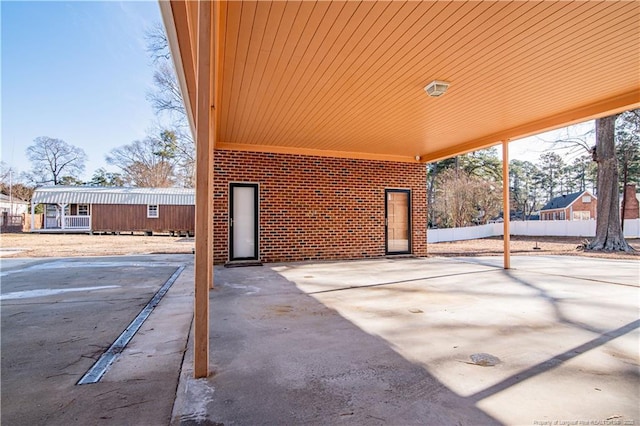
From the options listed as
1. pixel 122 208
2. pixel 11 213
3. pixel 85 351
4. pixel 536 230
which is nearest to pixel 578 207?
pixel 536 230

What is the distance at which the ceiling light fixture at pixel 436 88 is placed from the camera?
163 inches

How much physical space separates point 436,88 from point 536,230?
19205 mm

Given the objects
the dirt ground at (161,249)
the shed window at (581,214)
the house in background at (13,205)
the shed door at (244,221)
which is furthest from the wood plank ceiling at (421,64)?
the house in background at (13,205)

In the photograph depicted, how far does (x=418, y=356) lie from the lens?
2373 millimetres

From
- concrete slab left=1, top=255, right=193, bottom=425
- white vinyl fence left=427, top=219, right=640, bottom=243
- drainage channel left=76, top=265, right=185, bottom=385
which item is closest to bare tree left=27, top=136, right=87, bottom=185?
concrete slab left=1, top=255, right=193, bottom=425

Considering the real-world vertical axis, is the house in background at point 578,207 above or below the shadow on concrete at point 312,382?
above

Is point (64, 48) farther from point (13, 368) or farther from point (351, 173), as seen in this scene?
point (13, 368)

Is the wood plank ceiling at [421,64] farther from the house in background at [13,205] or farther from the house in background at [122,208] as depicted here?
the house in background at [13,205]

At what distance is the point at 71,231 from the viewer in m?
20.7

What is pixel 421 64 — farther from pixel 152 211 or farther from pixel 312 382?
pixel 152 211

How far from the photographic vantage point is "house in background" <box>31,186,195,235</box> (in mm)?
20438

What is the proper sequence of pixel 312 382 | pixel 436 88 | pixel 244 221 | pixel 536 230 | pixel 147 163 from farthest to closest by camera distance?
pixel 147 163
pixel 536 230
pixel 244 221
pixel 436 88
pixel 312 382

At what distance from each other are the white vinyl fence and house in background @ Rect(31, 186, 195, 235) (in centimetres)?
1502

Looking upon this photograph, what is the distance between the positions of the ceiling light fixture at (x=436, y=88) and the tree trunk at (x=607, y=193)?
10.7 m
